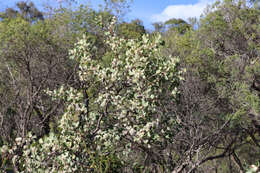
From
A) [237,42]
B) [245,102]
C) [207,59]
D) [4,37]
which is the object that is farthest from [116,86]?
[4,37]

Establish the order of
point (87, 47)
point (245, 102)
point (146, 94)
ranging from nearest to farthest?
point (146, 94), point (87, 47), point (245, 102)

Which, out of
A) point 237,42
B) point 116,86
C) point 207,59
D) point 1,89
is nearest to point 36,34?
point 1,89

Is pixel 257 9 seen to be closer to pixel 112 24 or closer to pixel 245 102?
pixel 245 102

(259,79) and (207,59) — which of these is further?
(207,59)

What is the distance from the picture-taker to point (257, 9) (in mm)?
14453

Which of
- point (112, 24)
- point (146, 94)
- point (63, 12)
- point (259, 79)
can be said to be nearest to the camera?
point (146, 94)

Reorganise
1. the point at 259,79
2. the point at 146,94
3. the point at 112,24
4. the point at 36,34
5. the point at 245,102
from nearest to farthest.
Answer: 1. the point at 146,94
2. the point at 112,24
3. the point at 245,102
4. the point at 259,79
5. the point at 36,34

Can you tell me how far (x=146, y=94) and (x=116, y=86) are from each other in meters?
0.64

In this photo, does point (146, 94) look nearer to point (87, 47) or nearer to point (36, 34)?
point (87, 47)

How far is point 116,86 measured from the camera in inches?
230

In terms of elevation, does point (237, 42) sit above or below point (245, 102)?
above

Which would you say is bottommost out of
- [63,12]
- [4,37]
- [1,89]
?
[1,89]

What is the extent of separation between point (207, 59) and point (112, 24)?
882cm

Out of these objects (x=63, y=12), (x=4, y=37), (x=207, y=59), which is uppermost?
(x=63, y=12)
